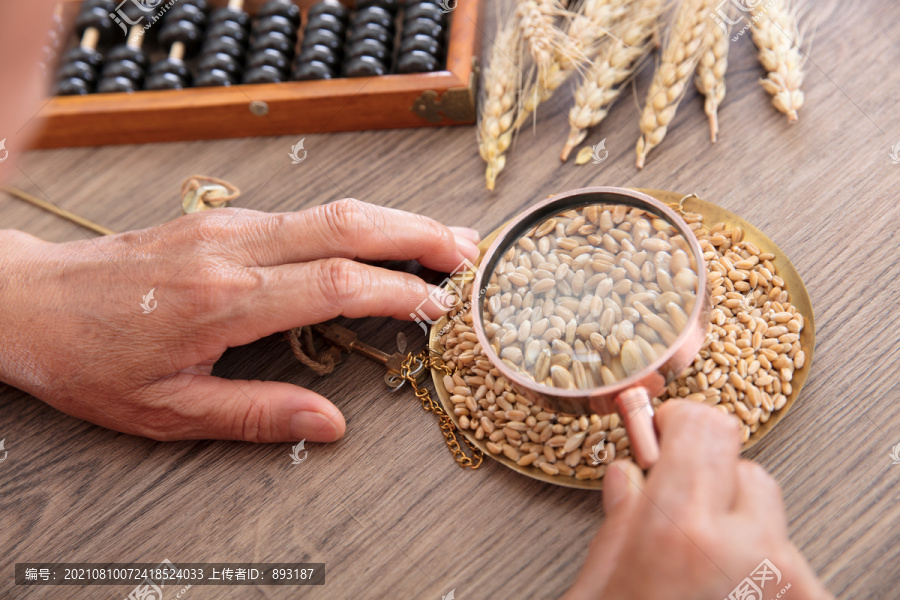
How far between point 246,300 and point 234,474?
31 centimetres

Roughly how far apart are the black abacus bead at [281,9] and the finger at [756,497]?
1.47 metres

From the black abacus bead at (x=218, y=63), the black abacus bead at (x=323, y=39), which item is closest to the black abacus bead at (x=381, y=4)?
the black abacus bead at (x=323, y=39)

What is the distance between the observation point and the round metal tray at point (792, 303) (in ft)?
3.30

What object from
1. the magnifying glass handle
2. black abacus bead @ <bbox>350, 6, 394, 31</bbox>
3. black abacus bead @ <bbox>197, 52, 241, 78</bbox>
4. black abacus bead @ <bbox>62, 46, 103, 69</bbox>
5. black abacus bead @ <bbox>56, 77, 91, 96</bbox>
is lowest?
black abacus bead @ <bbox>56, 77, 91, 96</bbox>

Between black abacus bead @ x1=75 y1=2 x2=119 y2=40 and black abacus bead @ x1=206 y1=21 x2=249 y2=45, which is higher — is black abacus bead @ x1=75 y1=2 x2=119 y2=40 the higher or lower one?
the lower one

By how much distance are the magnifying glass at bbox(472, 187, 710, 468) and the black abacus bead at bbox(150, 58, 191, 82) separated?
1081mm

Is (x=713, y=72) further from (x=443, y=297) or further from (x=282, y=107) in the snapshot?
(x=282, y=107)

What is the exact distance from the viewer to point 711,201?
1269 mm

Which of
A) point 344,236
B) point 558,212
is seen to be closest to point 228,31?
point 344,236

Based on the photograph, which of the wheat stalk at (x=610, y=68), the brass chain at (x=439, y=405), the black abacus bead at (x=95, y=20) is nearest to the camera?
the brass chain at (x=439, y=405)

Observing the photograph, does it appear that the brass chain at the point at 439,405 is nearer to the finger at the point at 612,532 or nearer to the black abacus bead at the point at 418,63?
the finger at the point at 612,532

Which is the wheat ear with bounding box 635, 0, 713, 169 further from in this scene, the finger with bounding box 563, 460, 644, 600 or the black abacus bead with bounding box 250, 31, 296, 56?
the black abacus bead with bounding box 250, 31, 296, 56

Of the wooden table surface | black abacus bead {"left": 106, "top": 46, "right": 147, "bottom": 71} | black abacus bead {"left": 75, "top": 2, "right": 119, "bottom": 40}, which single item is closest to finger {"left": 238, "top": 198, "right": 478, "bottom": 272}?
the wooden table surface

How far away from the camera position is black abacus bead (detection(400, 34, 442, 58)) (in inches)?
58.6
